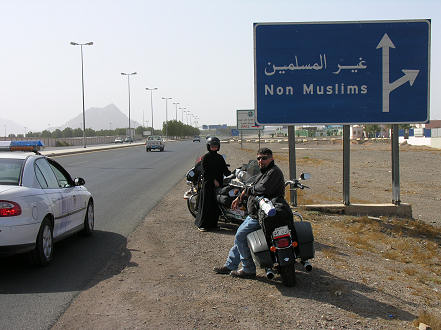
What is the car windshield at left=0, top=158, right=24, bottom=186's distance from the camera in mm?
6668

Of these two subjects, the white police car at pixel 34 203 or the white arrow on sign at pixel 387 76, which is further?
the white arrow on sign at pixel 387 76

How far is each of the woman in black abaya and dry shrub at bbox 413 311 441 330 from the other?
188 inches

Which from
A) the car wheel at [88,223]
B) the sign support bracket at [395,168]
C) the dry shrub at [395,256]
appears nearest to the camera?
the dry shrub at [395,256]

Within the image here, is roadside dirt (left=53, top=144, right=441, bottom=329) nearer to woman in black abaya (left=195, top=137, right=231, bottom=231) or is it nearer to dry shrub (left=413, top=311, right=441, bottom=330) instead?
dry shrub (left=413, top=311, right=441, bottom=330)

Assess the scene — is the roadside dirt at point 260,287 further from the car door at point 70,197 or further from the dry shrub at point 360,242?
the car door at point 70,197

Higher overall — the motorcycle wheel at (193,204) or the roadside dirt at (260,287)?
the motorcycle wheel at (193,204)

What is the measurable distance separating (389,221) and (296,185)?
17.4 ft

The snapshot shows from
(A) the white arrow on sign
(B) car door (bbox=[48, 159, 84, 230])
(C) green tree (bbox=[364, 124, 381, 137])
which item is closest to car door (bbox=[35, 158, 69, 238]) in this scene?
(B) car door (bbox=[48, 159, 84, 230])

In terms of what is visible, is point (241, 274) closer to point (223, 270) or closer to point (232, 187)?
point (223, 270)

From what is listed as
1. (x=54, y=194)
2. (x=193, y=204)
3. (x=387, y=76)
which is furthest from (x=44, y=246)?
(x=387, y=76)

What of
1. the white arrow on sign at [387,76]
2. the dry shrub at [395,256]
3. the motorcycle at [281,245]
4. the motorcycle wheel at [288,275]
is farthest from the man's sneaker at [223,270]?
the white arrow on sign at [387,76]

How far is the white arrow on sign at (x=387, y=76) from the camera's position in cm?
1137

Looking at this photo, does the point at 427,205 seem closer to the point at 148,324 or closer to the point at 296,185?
the point at 296,185

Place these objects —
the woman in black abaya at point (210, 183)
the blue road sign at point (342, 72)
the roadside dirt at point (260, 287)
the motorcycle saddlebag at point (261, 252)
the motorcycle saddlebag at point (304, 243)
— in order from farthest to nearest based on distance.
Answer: the blue road sign at point (342, 72), the woman in black abaya at point (210, 183), the motorcycle saddlebag at point (304, 243), the motorcycle saddlebag at point (261, 252), the roadside dirt at point (260, 287)
